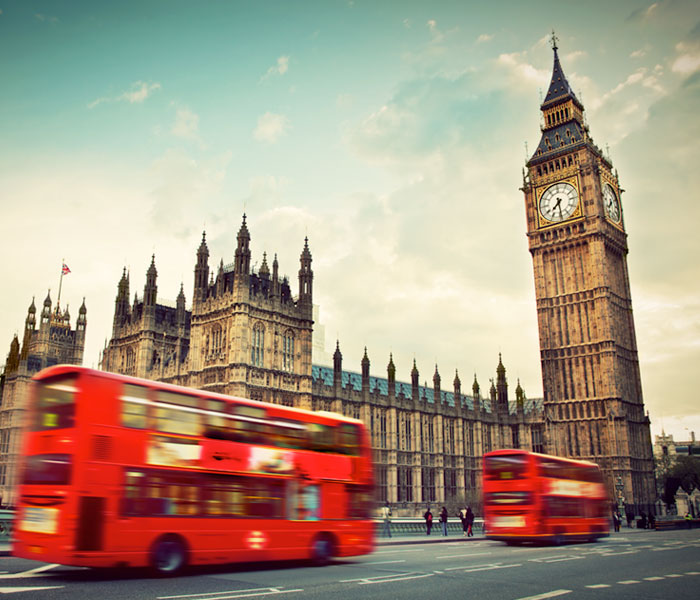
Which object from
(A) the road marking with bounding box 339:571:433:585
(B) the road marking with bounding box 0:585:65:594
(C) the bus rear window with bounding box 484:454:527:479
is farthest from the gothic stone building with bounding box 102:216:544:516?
(B) the road marking with bounding box 0:585:65:594

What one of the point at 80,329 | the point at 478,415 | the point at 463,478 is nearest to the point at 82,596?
the point at 463,478

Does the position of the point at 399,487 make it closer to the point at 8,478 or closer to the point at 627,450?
the point at 627,450

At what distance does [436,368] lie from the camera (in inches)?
2601

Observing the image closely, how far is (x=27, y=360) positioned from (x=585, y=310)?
6882 centimetres

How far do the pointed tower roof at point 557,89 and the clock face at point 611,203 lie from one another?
12706mm

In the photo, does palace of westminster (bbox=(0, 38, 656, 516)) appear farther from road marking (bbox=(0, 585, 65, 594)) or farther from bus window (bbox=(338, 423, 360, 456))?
road marking (bbox=(0, 585, 65, 594))

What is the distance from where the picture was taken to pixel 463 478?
64.8 meters

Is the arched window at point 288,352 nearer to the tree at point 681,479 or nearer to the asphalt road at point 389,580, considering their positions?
the asphalt road at point 389,580

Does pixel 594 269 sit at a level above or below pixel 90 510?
above

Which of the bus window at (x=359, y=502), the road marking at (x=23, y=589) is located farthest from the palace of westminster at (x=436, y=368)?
the road marking at (x=23, y=589)

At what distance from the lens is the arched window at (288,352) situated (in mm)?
49875

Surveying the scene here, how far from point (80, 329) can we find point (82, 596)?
8887 cm

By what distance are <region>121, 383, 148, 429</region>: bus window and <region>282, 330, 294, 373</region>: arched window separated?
118ft

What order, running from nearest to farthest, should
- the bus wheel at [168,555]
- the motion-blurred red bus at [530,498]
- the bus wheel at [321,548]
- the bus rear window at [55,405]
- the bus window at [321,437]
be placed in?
the bus rear window at [55,405], the bus wheel at [168,555], the bus wheel at [321,548], the bus window at [321,437], the motion-blurred red bus at [530,498]
